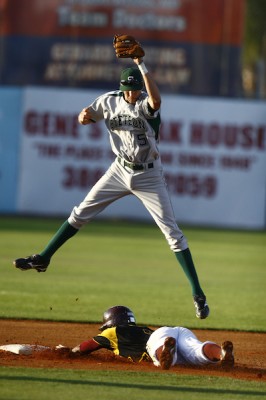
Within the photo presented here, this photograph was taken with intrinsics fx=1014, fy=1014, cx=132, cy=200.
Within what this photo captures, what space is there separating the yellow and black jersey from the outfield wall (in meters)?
12.9

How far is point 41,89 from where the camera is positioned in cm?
2031

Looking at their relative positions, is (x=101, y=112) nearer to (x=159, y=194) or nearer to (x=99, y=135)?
(x=159, y=194)

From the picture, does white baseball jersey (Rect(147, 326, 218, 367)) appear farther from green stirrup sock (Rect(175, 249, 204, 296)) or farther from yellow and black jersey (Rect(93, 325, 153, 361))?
green stirrup sock (Rect(175, 249, 204, 296))

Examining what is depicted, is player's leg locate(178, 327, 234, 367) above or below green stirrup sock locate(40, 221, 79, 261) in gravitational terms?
below

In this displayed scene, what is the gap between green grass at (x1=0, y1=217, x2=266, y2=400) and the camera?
621 centimetres

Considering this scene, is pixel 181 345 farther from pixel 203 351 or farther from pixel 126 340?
pixel 126 340

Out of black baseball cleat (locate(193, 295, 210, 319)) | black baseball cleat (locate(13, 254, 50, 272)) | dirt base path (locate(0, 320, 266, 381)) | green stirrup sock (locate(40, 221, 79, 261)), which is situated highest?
green stirrup sock (locate(40, 221, 79, 261))

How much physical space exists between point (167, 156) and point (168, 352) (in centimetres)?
1357

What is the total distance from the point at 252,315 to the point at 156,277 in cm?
284

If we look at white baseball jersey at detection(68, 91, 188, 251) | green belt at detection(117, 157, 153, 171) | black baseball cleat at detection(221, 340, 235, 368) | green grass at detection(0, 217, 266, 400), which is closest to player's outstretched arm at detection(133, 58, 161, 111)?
white baseball jersey at detection(68, 91, 188, 251)

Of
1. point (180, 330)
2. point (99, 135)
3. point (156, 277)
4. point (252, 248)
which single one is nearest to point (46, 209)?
point (99, 135)

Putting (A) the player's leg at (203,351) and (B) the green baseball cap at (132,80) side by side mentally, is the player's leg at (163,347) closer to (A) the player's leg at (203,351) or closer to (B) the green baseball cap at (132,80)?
(A) the player's leg at (203,351)

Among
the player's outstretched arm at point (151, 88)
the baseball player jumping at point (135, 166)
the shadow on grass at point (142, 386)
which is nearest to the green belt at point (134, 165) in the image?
the baseball player jumping at point (135, 166)

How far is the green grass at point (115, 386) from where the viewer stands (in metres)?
5.90
